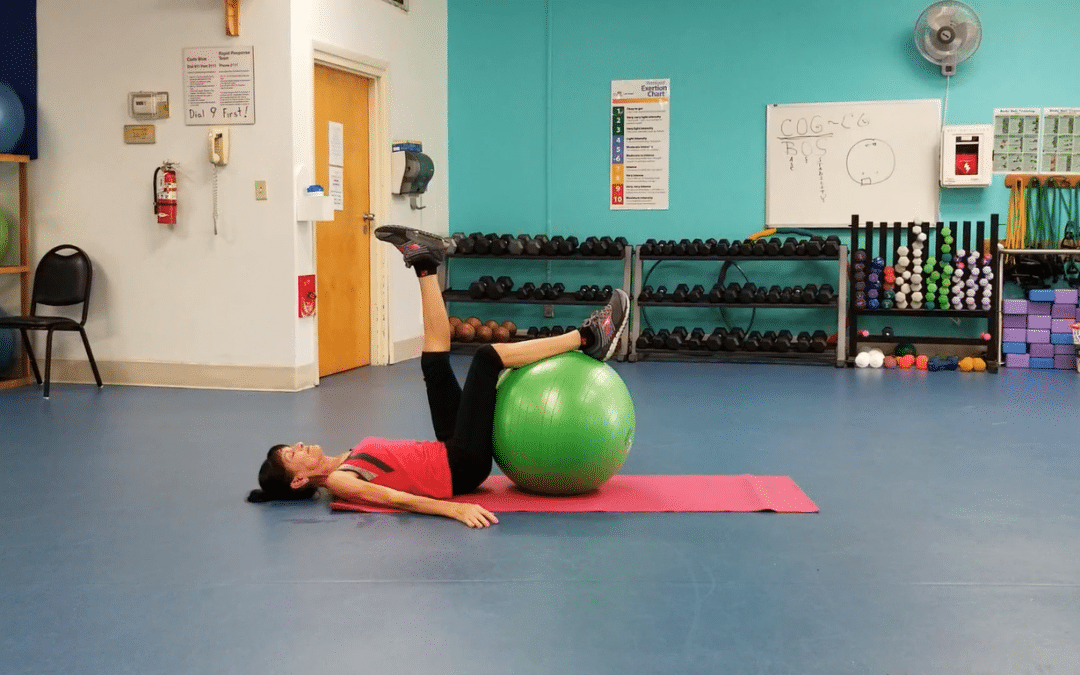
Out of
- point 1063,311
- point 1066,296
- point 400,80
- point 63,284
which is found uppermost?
point 400,80

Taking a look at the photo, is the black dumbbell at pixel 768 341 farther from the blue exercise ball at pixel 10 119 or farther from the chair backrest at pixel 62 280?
the blue exercise ball at pixel 10 119

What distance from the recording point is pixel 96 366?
21.5 feet

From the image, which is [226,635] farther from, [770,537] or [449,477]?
[770,537]

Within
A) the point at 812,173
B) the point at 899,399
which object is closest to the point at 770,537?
the point at 899,399

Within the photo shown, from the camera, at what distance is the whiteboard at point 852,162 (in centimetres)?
789

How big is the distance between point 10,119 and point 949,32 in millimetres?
6251

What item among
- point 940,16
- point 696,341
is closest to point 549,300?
point 696,341

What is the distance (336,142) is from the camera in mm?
7039

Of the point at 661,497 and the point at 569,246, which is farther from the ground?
the point at 569,246

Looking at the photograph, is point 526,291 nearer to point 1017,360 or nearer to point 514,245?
point 514,245

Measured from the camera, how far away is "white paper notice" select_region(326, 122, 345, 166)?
696 cm

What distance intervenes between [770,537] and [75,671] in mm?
2022

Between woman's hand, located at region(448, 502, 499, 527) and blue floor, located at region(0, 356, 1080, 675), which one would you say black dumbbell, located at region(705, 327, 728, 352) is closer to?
blue floor, located at region(0, 356, 1080, 675)

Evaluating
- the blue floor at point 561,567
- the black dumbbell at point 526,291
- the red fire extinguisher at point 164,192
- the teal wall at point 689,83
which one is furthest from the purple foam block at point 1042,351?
the red fire extinguisher at point 164,192
